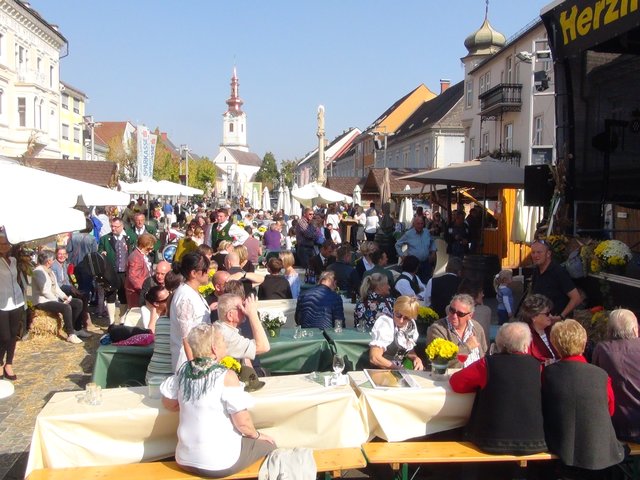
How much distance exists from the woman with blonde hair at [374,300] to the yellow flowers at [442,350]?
4.83 ft

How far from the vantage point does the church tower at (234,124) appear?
15925 centimetres

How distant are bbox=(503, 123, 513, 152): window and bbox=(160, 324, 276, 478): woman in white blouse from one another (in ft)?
82.0

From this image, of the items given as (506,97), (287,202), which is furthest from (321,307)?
(287,202)

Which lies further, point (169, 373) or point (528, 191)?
point (528, 191)

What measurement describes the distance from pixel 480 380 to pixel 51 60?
47961mm

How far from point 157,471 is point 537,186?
6762 mm

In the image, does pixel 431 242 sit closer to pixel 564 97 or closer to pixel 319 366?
pixel 564 97

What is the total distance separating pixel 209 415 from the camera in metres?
4.05

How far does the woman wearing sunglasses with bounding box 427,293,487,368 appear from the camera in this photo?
538cm

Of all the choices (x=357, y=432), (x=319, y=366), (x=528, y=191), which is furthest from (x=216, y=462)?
(x=528, y=191)

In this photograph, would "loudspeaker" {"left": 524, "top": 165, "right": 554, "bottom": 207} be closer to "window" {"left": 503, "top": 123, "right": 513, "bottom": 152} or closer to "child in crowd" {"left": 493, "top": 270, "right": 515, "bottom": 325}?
"child in crowd" {"left": 493, "top": 270, "right": 515, "bottom": 325}

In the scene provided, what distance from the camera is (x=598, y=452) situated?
4266mm

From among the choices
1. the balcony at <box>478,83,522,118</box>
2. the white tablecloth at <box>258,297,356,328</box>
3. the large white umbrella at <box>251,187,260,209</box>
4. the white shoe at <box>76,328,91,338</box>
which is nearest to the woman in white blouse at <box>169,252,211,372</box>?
the white tablecloth at <box>258,297,356,328</box>

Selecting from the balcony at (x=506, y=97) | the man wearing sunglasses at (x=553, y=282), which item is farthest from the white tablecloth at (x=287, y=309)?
the balcony at (x=506, y=97)
